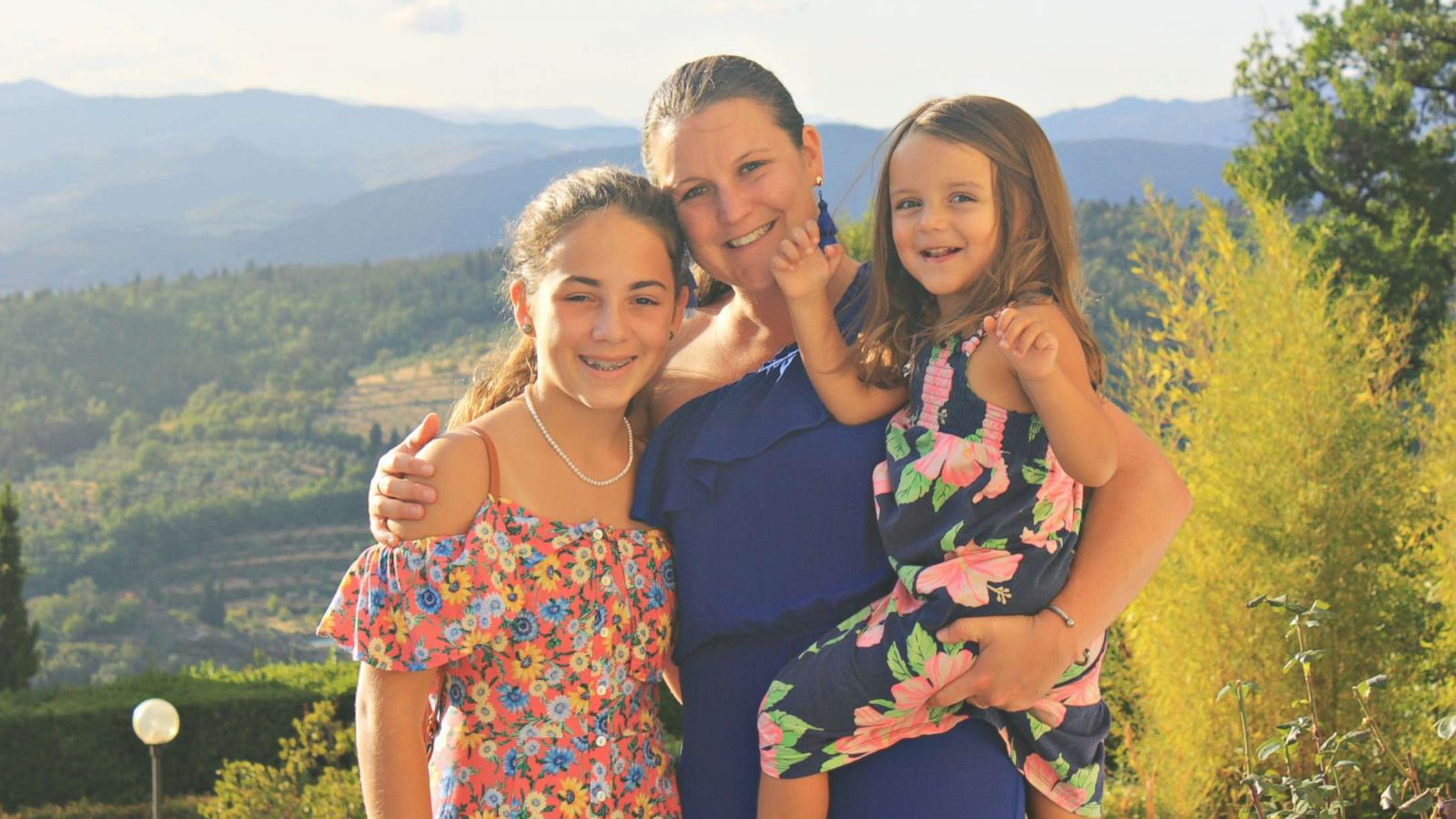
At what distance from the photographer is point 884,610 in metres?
1.90

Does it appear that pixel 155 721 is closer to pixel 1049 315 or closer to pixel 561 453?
pixel 561 453

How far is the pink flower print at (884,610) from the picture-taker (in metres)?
1.86

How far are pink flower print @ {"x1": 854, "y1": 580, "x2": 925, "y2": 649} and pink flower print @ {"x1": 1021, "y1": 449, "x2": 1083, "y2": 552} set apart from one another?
0.17m

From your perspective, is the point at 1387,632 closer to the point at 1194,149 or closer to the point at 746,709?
the point at 746,709

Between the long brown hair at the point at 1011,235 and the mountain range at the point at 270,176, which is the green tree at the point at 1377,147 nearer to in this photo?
the long brown hair at the point at 1011,235

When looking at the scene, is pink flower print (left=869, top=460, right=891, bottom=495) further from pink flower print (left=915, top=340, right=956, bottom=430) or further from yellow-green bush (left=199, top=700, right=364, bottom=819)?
yellow-green bush (left=199, top=700, right=364, bottom=819)

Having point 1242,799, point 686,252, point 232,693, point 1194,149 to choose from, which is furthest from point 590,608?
point 1194,149

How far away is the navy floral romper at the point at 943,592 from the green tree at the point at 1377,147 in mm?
13305

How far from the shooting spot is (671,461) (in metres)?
1.99

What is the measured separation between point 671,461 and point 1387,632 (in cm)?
528

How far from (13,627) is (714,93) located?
1115cm

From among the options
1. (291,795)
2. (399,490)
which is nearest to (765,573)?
A: (399,490)

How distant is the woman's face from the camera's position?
6.75 feet

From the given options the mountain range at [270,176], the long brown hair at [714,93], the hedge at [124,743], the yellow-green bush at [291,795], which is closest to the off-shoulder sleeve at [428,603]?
the long brown hair at [714,93]
